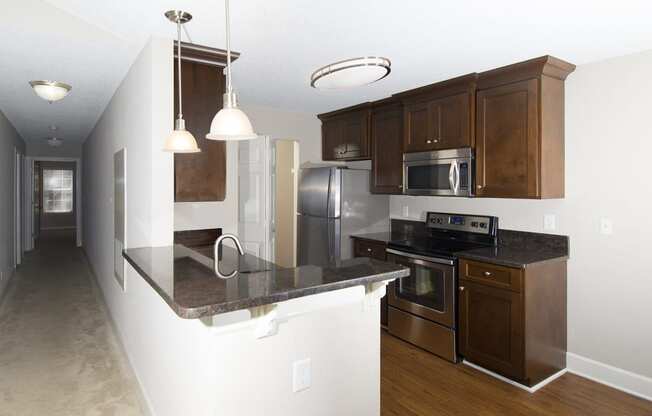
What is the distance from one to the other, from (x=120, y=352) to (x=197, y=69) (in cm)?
236

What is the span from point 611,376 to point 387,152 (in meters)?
2.55

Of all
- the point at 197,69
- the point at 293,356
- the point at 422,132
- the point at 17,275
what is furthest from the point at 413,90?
the point at 17,275

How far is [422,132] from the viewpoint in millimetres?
3600

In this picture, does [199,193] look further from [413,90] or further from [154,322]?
[413,90]

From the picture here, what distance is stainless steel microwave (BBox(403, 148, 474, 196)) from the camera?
3227 millimetres

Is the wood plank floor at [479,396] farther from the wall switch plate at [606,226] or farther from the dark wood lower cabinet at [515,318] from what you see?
the wall switch plate at [606,226]

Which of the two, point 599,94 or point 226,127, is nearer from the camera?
point 226,127

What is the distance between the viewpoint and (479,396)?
2.70 meters

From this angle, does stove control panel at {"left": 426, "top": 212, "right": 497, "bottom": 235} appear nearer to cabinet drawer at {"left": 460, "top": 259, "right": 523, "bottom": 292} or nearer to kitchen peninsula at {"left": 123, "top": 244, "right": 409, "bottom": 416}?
cabinet drawer at {"left": 460, "top": 259, "right": 523, "bottom": 292}

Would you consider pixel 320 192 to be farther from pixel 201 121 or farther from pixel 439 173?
pixel 201 121

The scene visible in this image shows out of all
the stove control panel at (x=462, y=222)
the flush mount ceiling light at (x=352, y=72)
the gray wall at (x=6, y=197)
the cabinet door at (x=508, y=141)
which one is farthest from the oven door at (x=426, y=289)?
the gray wall at (x=6, y=197)

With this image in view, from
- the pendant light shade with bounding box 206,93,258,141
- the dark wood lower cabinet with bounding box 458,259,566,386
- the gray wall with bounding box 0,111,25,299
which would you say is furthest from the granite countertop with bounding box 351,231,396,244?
the gray wall with bounding box 0,111,25,299

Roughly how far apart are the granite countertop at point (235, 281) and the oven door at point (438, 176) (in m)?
1.63

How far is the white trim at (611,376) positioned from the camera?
2691mm
